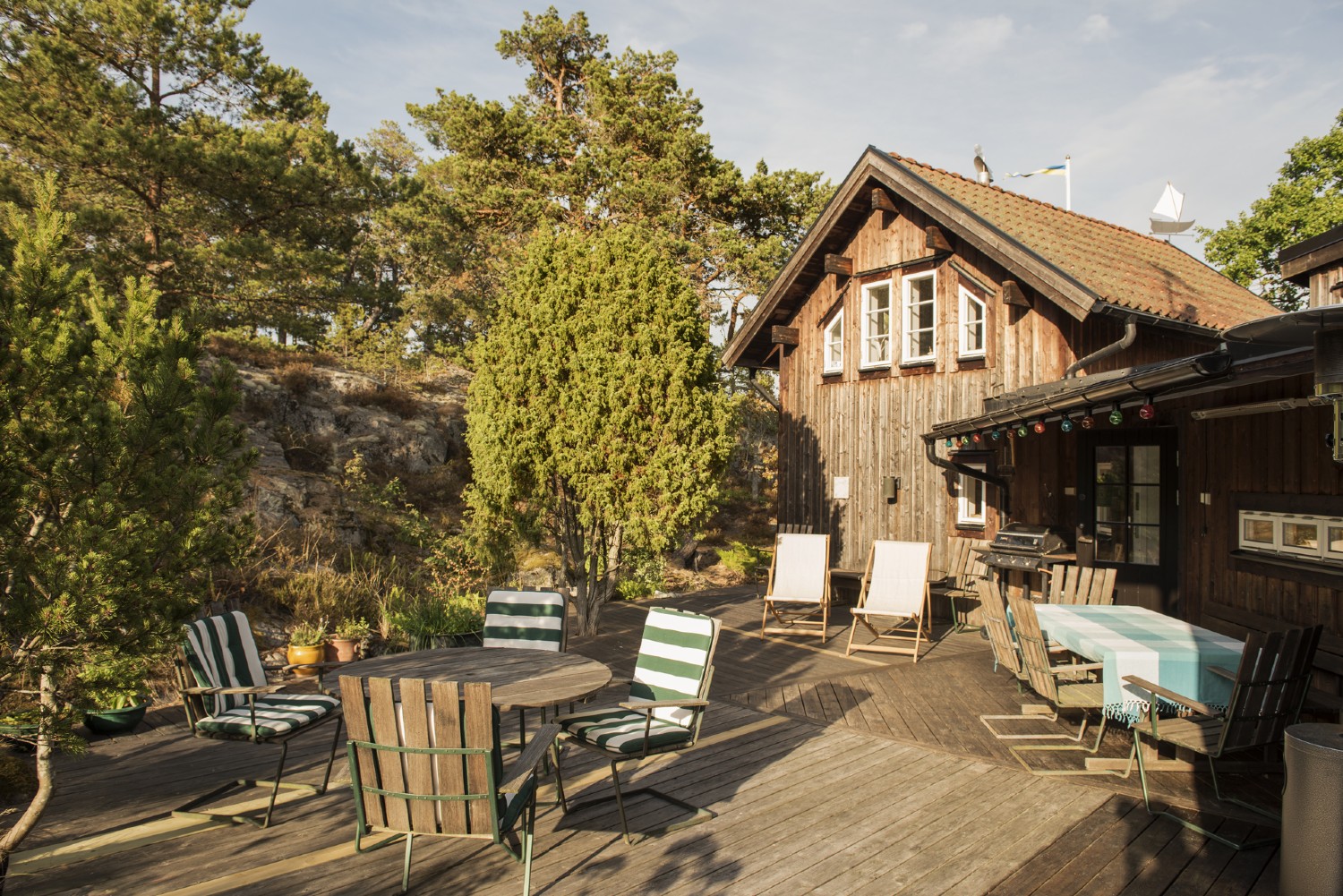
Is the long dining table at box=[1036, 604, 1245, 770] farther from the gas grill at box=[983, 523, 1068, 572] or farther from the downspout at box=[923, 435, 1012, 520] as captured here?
the downspout at box=[923, 435, 1012, 520]

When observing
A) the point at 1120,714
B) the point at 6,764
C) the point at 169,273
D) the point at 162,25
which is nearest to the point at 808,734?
the point at 1120,714

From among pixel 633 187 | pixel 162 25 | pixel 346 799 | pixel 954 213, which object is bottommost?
pixel 346 799

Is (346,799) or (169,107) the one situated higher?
(169,107)

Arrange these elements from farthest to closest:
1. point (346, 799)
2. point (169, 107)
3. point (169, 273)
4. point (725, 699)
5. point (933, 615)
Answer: point (169, 107) < point (169, 273) < point (933, 615) < point (725, 699) < point (346, 799)

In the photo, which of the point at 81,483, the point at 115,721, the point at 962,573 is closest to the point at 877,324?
the point at 962,573

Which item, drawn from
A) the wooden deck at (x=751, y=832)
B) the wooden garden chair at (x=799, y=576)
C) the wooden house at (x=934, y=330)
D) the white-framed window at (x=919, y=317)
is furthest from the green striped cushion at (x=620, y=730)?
the white-framed window at (x=919, y=317)

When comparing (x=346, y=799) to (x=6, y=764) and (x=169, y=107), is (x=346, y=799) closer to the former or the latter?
(x=6, y=764)

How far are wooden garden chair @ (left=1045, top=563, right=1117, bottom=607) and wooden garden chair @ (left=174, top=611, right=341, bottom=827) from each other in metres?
6.17

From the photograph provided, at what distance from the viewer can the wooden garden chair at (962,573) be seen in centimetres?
1005

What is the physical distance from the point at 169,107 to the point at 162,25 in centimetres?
158

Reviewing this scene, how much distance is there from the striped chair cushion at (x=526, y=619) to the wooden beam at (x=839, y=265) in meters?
7.71

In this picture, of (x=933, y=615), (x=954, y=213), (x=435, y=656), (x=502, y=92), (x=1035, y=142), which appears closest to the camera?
(x=435, y=656)

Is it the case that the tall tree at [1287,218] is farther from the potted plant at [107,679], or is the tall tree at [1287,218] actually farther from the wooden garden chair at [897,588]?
the potted plant at [107,679]

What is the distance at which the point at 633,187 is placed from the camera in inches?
722
